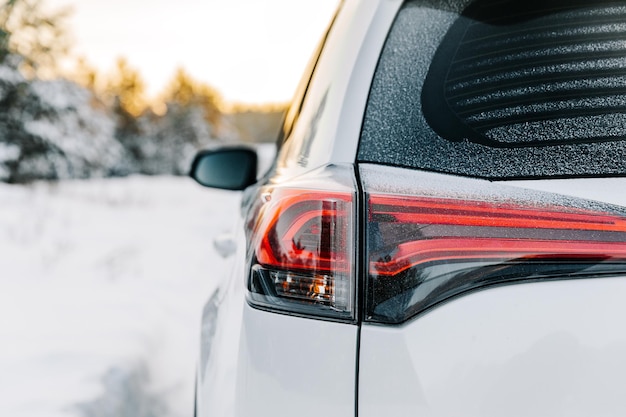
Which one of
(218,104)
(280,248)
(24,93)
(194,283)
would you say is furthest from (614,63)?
(218,104)

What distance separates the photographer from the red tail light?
98 centimetres

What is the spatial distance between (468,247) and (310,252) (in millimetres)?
300

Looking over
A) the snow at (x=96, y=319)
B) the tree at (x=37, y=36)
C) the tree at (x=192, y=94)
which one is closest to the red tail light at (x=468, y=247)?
the snow at (x=96, y=319)

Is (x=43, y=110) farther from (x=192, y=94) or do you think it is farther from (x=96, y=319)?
(x=192, y=94)

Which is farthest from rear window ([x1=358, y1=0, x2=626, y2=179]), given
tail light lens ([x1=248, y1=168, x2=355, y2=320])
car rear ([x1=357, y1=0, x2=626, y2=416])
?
tail light lens ([x1=248, y1=168, x2=355, y2=320])

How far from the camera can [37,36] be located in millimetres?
21016

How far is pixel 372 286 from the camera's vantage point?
1.06 metres

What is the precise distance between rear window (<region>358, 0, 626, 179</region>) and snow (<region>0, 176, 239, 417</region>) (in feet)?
3.70

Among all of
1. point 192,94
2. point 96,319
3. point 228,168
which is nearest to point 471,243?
point 228,168

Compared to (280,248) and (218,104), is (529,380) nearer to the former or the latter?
(280,248)

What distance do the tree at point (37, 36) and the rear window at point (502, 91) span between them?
21.3m

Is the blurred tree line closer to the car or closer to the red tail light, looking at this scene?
the car

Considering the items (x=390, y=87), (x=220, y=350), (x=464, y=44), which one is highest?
(x=464, y=44)

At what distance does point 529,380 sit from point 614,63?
0.69 metres
